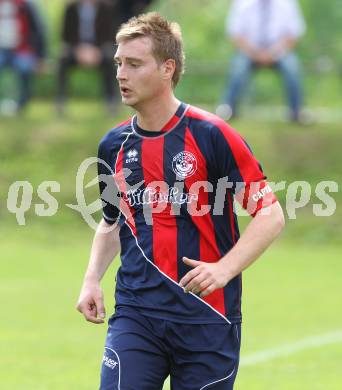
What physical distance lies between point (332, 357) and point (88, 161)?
8609 mm

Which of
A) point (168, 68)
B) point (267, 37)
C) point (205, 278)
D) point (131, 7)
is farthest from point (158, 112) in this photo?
point (131, 7)

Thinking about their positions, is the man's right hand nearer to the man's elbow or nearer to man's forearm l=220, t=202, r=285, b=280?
man's forearm l=220, t=202, r=285, b=280

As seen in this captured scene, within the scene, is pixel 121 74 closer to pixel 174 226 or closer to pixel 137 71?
pixel 137 71

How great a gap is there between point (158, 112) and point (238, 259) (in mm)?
805

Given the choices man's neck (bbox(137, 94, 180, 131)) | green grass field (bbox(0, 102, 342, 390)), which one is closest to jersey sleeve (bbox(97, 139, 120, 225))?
man's neck (bbox(137, 94, 180, 131))

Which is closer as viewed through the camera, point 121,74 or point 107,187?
point 121,74

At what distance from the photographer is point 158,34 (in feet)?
18.1

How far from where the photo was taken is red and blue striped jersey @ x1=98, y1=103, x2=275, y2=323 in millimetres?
5438

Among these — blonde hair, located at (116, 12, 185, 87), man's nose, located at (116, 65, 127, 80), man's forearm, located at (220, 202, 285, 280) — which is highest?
blonde hair, located at (116, 12, 185, 87)

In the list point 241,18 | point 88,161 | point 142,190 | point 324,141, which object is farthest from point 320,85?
point 142,190

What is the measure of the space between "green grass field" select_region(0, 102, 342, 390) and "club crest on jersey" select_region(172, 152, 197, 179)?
3384mm

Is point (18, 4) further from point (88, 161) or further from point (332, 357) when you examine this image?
point (332, 357)

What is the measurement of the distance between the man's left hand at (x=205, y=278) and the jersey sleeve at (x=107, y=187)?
0.75 m

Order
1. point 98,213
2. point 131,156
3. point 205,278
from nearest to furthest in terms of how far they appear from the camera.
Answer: point 205,278
point 131,156
point 98,213
